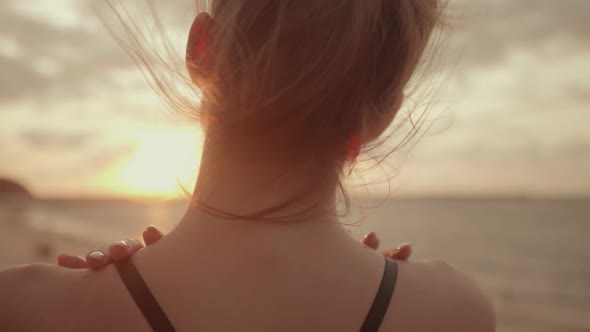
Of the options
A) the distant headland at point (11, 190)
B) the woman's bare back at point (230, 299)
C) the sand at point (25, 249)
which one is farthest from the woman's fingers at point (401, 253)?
the distant headland at point (11, 190)

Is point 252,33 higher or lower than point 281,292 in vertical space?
higher

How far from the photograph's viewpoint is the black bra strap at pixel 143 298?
3.47 ft

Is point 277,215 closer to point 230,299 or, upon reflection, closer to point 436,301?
point 230,299

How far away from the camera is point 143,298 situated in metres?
1.08

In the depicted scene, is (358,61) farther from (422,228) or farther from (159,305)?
(422,228)

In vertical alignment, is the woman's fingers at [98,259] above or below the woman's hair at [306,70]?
below

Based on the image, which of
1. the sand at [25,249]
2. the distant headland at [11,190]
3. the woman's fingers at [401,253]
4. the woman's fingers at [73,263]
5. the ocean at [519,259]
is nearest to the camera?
the woman's fingers at [73,263]

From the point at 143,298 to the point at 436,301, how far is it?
2.05 feet

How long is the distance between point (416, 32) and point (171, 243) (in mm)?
708

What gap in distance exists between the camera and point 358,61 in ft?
3.71

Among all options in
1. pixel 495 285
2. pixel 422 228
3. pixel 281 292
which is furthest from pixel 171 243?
pixel 422 228

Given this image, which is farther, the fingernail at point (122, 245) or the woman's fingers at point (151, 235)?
the woman's fingers at point (151, 235)

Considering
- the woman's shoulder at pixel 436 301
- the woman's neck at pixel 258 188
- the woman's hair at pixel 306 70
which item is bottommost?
the woman's shoulder at pixel 436 301

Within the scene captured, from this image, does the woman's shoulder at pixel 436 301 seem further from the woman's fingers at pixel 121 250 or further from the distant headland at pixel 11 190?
the distant headland at pixel 11 190
